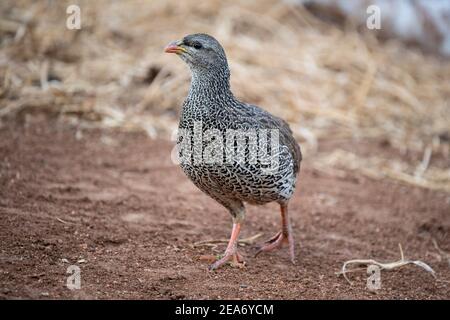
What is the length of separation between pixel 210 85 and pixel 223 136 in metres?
0.43

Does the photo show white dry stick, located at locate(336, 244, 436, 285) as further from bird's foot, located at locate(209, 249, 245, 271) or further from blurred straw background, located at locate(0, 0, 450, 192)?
A: blurred straw background, located at locate(0, 0, 450, 192)

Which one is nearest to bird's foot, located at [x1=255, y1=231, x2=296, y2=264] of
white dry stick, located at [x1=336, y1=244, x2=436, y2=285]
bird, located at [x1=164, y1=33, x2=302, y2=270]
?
bird, located at [x1=164, y1=33, x2=302, y2=270]

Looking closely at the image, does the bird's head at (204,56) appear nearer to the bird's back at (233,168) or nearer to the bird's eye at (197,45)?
the bird's eye at (197,45)

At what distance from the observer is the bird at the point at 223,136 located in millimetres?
4418

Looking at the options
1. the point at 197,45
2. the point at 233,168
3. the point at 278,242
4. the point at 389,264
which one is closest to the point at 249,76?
the point at 278,242

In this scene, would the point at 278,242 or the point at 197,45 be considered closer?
the point at 197,45

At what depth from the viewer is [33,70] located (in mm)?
8102

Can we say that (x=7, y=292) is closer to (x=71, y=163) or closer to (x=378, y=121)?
(x=71, y=163)

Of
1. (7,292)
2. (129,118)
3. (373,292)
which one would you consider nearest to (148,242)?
(7,292)

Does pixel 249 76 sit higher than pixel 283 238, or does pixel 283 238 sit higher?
pixel 249 76

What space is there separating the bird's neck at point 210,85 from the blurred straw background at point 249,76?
3.06m

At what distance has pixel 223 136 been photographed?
445 centimetres

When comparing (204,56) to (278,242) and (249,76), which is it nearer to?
(278,242)

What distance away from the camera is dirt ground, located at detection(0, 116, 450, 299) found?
416 cm
